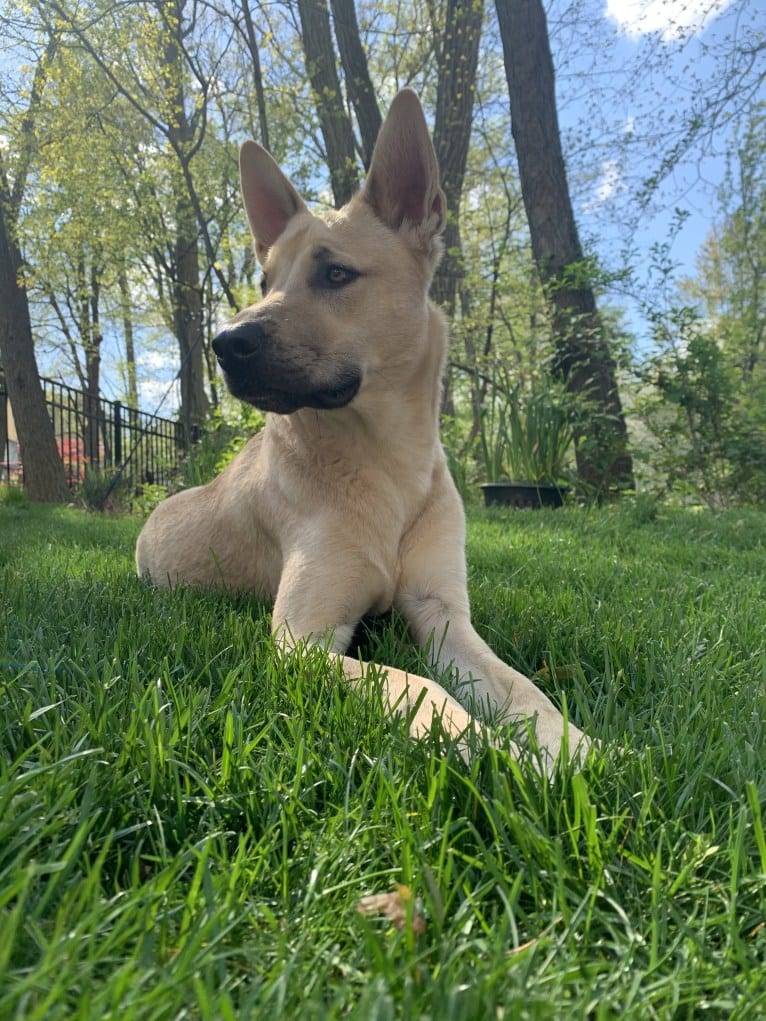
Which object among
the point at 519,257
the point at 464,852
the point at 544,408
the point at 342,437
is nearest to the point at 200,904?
the point at 464,852

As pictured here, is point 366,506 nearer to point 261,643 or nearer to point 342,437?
point 342,437

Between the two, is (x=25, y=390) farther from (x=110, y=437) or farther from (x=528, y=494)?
(x=528, y=494)

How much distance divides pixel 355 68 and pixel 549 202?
3.25m

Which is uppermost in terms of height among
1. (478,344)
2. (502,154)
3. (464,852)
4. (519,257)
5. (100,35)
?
(502,154)

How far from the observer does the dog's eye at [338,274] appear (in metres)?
2.64

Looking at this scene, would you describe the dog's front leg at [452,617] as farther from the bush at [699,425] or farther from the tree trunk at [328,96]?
the tree trunk at [328,96]

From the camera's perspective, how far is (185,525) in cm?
341

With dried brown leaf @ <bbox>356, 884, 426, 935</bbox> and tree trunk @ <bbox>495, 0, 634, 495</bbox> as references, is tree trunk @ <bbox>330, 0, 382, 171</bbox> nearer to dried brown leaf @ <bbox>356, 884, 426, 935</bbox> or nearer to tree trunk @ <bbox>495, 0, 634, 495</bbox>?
tree trunk @ <bbox>495, 0, 634, 495</bbox>

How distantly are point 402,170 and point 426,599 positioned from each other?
1.81 meters

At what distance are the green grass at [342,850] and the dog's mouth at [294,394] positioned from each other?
93 cm

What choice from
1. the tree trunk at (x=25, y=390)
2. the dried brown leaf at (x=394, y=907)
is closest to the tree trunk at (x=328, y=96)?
the tree trunk at (x=25, y=390)

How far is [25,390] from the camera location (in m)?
10.7

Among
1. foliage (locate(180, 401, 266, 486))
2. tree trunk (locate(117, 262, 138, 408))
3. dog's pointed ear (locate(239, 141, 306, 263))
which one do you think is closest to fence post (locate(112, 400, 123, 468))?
tree trunk (locate(117, 262, 138, 408))

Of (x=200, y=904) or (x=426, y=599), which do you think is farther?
(x=426, y=599)
